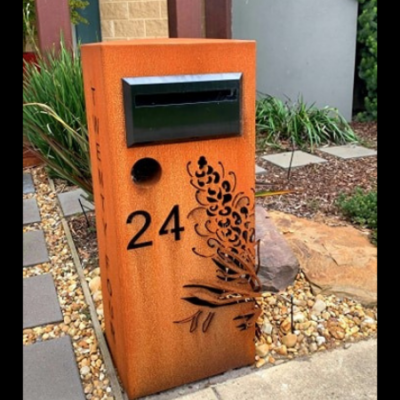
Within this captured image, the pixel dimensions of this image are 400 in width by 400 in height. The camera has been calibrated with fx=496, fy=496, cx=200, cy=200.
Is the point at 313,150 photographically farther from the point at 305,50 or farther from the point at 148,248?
the point at 148,248

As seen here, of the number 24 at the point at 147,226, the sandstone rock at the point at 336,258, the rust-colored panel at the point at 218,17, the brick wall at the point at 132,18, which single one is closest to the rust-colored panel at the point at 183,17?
the rust-colored panel at the point at 218,17

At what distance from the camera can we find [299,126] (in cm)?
568

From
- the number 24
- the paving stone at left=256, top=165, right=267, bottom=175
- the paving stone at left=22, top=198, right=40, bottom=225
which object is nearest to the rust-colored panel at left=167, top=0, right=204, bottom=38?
the paving stone at left=256, top=165, right=267, bottom=175

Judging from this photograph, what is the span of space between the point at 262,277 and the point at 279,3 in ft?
15.2

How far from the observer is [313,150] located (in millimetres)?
5332

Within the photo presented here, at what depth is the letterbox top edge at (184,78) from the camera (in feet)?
5.14

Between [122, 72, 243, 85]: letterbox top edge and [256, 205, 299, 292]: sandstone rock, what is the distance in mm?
1198

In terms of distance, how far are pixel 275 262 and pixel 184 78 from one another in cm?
133

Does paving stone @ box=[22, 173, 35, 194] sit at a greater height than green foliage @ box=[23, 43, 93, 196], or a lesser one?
lesser

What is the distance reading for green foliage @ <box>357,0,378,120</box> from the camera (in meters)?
6.20

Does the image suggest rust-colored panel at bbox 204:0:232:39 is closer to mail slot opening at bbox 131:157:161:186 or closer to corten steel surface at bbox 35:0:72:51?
corten steel surface at bbox 35:0:72:51

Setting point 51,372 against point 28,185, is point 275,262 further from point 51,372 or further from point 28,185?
point 28,185
